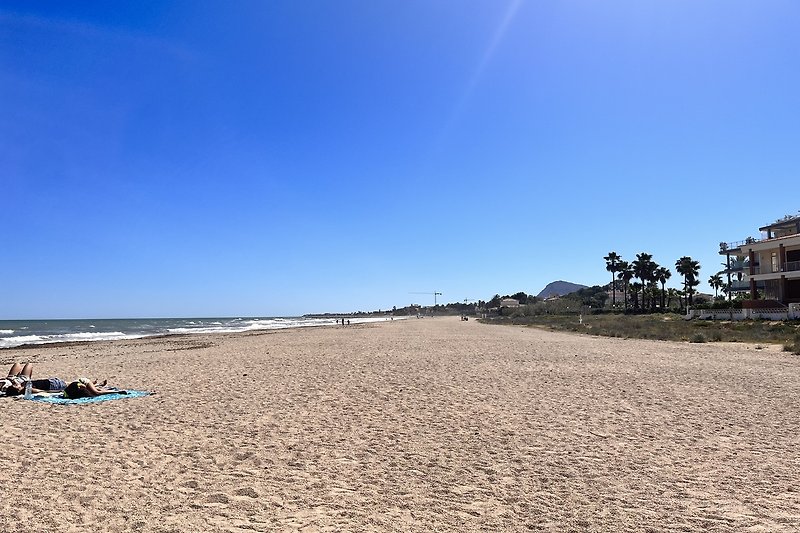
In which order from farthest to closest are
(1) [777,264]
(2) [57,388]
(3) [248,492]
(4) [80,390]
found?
(1) [777,264] → (2) [57,388] → (4) [80,390] → (3) [248,492]

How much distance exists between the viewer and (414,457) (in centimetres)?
608

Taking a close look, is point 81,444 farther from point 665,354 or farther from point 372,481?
point 665,354

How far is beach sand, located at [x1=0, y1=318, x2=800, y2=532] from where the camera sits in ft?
14.2

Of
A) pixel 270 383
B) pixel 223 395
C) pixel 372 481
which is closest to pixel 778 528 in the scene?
pixel 372 481

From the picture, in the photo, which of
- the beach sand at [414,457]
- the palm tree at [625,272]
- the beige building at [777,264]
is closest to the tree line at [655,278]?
the palm tree at [625,272]

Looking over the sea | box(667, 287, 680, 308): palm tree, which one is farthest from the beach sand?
box(667, 287, 680, 308): palm tree

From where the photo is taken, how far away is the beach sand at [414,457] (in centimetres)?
434

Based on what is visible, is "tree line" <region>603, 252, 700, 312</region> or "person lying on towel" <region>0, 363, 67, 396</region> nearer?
"person lying on towel" <region>0, 363, 67, 396</region>

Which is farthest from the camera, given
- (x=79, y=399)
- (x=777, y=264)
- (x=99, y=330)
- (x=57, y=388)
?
(x=99, y=330)

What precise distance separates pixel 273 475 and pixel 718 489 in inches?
176

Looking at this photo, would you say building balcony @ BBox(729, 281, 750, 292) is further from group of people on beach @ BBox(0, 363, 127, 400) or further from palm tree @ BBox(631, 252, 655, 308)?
group of people on beach @ BBox(0, 363, 127, 400)

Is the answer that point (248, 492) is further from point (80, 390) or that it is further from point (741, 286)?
point (741, 286)

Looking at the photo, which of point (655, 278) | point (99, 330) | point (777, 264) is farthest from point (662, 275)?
point (99, 330)

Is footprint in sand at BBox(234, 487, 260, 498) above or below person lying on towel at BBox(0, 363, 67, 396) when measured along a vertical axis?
below
